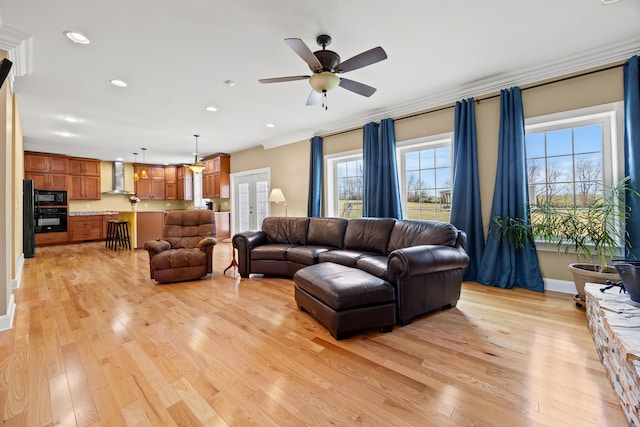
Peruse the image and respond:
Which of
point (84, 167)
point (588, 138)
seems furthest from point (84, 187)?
point (588, 138)

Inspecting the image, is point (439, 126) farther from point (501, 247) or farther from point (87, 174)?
point (87, 174)

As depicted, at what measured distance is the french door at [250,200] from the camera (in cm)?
719

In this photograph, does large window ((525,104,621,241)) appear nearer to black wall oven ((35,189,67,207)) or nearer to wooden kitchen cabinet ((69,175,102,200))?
black wall oven ((35,189,67,207))

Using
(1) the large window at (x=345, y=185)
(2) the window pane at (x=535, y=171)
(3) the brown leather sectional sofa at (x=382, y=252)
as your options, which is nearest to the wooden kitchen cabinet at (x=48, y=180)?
(3) the brown leather sectional sofa at (x=382, y=252)

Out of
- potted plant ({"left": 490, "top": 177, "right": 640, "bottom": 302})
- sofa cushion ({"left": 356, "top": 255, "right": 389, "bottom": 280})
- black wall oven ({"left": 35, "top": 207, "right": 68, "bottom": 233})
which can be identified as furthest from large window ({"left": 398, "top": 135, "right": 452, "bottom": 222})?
black wall oven ({"left": 35, "top": 207, "right": 68, "bottom": 233})

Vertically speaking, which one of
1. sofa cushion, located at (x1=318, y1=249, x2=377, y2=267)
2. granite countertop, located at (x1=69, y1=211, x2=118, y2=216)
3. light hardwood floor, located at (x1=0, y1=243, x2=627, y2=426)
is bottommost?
light hardwood floor, located at (x1=0, y1=243, x2=627, y2=426)

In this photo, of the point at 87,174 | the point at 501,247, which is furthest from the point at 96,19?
the point at 87,174

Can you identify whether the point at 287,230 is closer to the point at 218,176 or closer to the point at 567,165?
the point at 567,165

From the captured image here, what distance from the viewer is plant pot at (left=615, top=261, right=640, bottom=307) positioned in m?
1.70

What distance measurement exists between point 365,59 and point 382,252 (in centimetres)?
225

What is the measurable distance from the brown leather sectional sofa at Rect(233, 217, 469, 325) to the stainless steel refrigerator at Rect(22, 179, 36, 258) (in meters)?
4.64

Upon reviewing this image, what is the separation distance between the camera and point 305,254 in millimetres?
3834

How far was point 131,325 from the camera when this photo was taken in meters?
2.48

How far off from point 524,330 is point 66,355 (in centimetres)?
362
